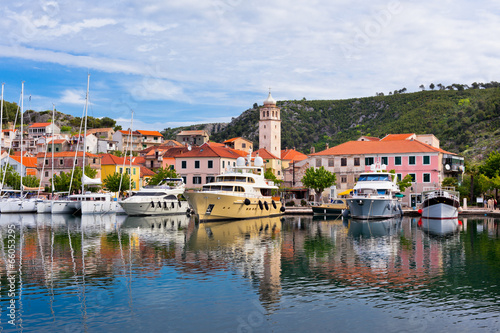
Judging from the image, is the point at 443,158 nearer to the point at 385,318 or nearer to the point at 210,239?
the point at 210,239

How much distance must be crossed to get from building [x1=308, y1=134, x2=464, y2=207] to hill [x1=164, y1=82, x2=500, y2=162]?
23.7m

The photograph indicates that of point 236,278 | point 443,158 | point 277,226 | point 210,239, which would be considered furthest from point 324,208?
point 236,278

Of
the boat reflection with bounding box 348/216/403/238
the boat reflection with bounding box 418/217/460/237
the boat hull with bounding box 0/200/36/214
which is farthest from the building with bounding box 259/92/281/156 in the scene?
the boat reflection with bounding box 418/217/460/237

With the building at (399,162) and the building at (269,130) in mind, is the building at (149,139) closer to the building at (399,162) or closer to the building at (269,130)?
the building at (269,130)

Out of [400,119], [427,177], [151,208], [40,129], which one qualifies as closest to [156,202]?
[151,208]

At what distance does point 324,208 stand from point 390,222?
13048 millimetres

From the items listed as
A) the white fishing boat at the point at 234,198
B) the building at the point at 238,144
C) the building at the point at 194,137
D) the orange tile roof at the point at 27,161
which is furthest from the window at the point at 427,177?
the building at the point at 194,137

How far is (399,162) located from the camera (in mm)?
80938

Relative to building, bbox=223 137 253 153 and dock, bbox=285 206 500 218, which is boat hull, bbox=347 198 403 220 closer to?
dock, bbox=285 206 500 218

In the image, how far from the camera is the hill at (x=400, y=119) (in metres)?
115

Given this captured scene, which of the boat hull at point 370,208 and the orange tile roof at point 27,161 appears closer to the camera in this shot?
the boat hull at point 370,208

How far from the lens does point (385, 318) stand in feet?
60.2

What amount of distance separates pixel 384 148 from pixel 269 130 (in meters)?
40.8

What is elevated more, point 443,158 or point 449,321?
point 443,158
